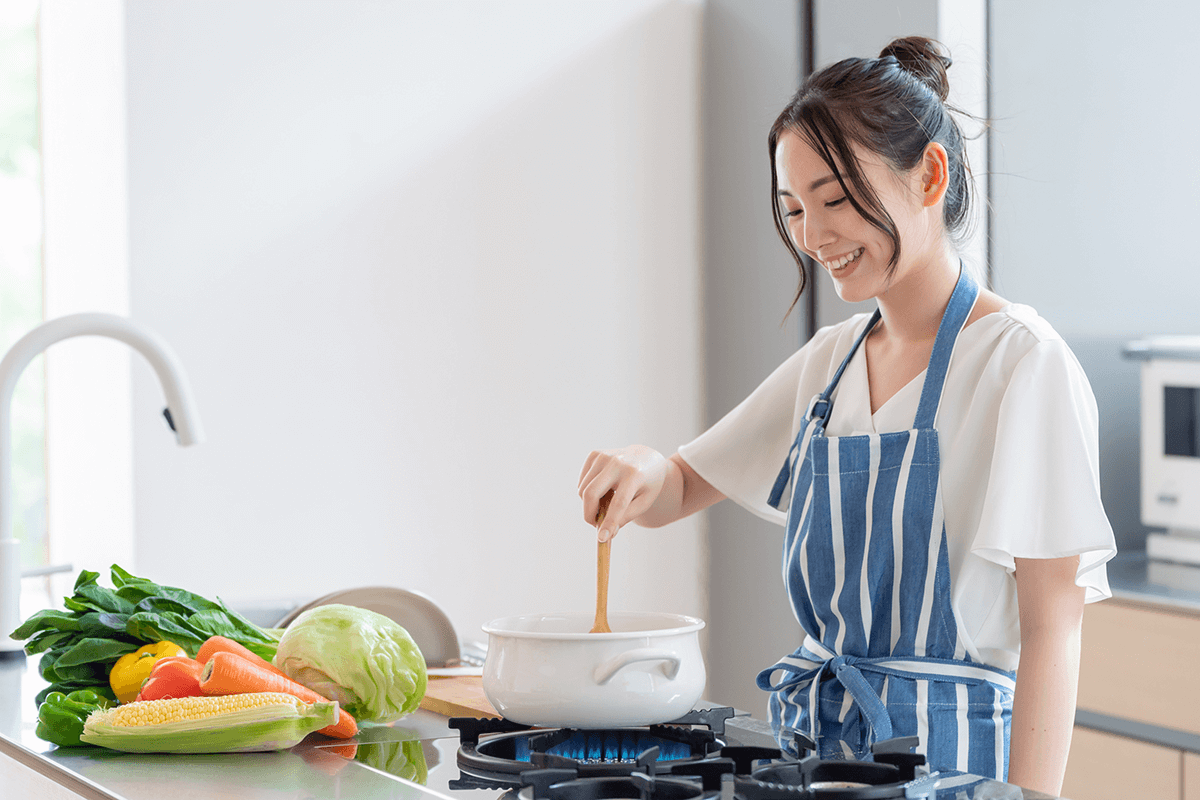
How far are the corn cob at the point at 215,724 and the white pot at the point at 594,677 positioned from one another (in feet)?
0.50

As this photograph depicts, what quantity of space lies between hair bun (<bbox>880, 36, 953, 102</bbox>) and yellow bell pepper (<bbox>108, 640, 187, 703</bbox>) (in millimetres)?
895

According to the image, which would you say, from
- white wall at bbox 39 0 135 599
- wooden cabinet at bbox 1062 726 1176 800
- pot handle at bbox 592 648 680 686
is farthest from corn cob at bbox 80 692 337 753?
wooden cabinet at bbox 1062 726 1176 800

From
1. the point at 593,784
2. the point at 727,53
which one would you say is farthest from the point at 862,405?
the point at 727,53

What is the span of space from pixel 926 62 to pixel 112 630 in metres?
0.96

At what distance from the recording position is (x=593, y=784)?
27.9 inches

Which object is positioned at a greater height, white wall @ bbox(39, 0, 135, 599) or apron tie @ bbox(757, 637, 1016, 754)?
white wall @ bbox(39, 0, 135, 599)

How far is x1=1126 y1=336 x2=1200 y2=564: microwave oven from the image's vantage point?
7.73ft

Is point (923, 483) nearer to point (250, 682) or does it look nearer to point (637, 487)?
point (637, 487)

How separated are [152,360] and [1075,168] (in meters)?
1.99

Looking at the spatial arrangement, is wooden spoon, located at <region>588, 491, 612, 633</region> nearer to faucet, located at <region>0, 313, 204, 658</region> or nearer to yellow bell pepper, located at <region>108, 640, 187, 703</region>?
yellow bell pepper, located at <region>108, 640, 187, 703</region>

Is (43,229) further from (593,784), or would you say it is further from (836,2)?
(593,784)

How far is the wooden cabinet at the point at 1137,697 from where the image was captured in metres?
2.05

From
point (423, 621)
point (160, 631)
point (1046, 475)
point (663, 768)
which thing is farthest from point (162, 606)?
point (1046, 475)

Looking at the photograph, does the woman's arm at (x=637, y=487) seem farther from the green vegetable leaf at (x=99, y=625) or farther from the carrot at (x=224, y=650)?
the green vegetable leaf at (x=99, y=625)
